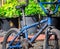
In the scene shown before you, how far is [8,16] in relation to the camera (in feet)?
26.6

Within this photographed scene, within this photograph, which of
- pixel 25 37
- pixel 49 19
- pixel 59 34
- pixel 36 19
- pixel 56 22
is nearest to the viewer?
pixel 59 34

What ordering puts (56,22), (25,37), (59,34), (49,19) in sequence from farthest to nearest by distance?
(56,22)
(25,37)
(49,19)
(59,34)

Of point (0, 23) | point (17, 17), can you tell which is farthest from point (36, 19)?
point (0, 23)

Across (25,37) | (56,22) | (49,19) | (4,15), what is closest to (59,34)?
(49,19)

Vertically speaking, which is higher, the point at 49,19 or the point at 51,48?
the point at 49,19

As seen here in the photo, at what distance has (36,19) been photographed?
7.84 metres

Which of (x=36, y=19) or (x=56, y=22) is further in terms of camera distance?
(x=36, y=19)

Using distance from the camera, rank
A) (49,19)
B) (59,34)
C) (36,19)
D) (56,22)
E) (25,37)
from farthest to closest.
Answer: (36,19) → (56,22) → (25,37) → (49,19) → (59,34)

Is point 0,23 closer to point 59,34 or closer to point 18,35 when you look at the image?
point 18,35

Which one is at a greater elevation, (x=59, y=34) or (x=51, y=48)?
(x=59, y=34)

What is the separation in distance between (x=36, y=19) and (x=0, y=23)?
1.11m

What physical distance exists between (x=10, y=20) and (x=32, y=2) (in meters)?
0.78

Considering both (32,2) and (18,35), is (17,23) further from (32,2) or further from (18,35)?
(18,35)

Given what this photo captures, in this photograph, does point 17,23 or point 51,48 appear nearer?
point 51,48
